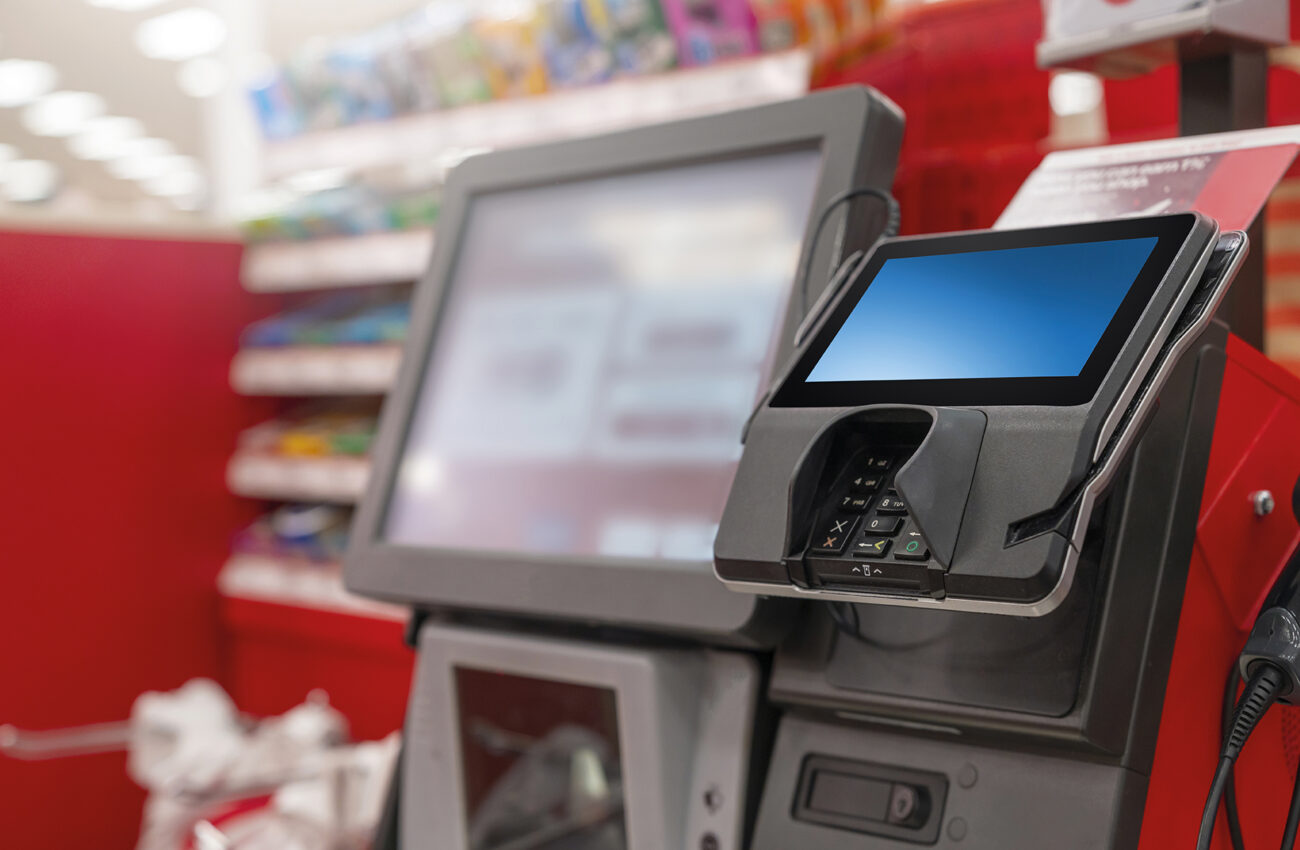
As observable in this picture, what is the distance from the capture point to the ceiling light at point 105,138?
16.7ft

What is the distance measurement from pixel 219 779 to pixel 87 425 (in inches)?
44.5

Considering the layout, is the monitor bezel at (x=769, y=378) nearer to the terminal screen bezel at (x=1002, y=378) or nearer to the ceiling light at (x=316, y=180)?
the terminal screen bezel at (x=1002, y=378)

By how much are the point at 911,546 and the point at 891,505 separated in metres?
0.04

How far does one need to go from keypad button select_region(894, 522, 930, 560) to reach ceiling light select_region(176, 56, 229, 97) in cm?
333

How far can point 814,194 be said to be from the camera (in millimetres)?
960

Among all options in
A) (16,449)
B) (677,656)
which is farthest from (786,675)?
(16,449)

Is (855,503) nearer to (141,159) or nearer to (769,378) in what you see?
(769,378)

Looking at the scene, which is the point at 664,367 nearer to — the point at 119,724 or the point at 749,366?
the point at 749,366

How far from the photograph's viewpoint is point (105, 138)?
540 cm

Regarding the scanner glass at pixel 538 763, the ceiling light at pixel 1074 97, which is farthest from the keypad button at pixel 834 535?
the ceiling light at pixel 1074 97

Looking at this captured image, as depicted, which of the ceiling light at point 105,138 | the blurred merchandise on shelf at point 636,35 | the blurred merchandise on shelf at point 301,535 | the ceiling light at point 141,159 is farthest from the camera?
the ceiling light at point 141,159

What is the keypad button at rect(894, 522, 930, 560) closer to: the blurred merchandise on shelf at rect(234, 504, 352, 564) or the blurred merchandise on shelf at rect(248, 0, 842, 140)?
the blurred merchandise on shelf at rect(248, 0, 842, 140)

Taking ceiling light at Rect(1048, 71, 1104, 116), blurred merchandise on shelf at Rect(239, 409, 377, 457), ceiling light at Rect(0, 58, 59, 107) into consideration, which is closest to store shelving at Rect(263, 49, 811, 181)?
blurred merchandise on shelf at Rect(239, 409, 377, 457)

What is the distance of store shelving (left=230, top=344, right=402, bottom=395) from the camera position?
264 centimetres
